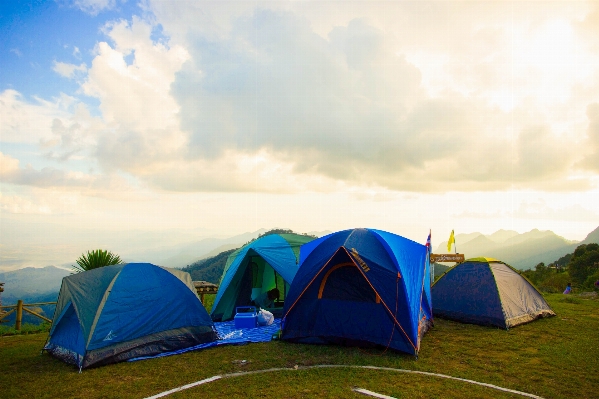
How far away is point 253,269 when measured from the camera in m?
12.7

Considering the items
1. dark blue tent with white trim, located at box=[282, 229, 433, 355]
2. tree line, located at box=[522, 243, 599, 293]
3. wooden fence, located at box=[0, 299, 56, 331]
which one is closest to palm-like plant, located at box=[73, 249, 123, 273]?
wooden fence, located at box=[0, 299, 56, 331]

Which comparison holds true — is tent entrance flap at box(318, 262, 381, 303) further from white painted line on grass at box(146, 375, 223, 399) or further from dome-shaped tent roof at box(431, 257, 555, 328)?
dome-shaped tent roof at box(431, 257, 555, 328)

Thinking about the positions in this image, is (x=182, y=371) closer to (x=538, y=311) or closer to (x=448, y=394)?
(x=448, y=394)

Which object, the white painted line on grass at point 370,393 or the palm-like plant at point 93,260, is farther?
the palm-like plant at point 93,260

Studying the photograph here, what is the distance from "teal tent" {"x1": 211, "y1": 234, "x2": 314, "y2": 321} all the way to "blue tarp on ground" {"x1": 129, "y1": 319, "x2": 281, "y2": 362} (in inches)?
34.0

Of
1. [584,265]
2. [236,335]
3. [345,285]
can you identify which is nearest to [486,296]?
[345,285]

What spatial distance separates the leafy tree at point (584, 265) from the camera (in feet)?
A: 83.2

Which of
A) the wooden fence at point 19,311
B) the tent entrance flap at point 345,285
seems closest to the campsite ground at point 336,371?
the tent entrance flap at point 345,285

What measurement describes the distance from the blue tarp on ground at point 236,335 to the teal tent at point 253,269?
0.86 m

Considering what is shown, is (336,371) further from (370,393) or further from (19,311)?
(19,311)

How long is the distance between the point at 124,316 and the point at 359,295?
16.6 feet

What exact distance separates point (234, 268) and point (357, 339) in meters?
5.22

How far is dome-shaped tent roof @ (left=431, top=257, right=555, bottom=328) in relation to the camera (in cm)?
1006

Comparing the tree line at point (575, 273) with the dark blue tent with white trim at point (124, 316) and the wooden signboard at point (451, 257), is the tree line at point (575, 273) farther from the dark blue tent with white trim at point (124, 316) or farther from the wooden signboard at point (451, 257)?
the dark blue tent with white trim at point (124, 316)
